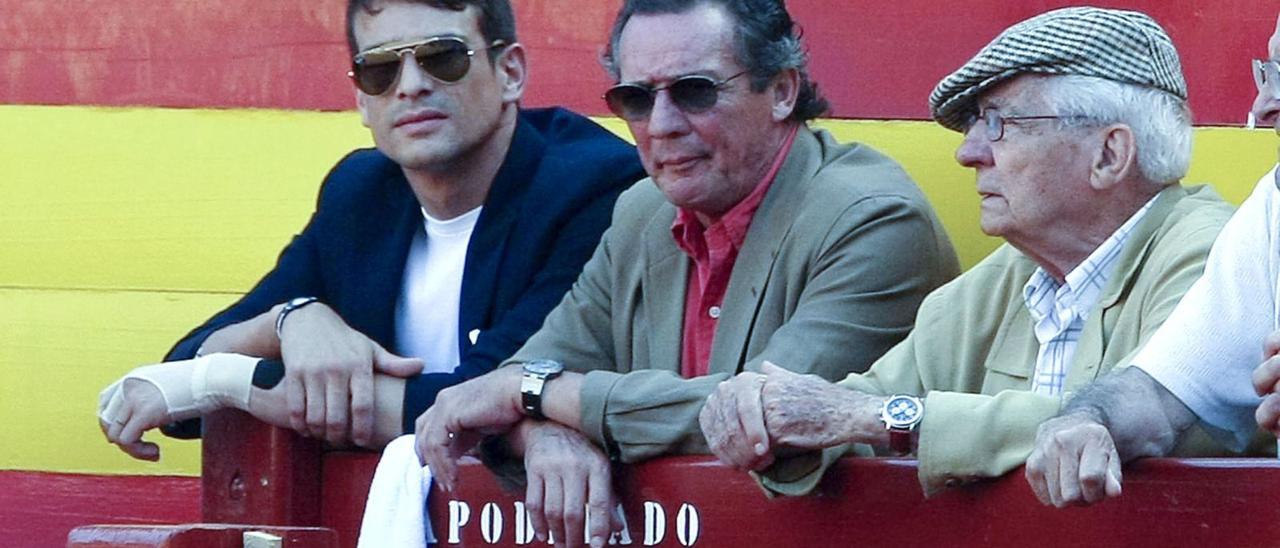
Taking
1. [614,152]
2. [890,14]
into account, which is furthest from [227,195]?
[890,14]

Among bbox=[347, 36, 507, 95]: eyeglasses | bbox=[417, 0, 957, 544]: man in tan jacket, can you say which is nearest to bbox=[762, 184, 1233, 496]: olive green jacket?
bbox=[417, 0, 957, 544]: man in tan jacket

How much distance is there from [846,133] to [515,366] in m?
0.93

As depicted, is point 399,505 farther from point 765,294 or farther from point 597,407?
point 765,294

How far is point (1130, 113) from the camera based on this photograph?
114 inches

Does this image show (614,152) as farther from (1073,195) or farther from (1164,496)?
(1164,496)

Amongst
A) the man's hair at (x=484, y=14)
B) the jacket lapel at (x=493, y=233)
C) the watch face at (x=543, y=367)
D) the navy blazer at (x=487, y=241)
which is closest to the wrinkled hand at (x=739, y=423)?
the watch face at (x=543, y=367)

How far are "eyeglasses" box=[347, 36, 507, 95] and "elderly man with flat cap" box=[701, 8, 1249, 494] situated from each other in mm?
858

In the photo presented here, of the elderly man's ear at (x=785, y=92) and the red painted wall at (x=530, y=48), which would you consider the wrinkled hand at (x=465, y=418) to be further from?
the red painted wall at (x=530, y=48)

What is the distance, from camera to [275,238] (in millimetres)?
4129

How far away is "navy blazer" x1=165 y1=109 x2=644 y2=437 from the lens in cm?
350

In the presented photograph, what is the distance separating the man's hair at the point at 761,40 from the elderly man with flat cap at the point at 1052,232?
1.17 ft

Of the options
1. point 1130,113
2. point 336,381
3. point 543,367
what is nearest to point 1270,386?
point 1130,113

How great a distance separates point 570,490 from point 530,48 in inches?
49.4

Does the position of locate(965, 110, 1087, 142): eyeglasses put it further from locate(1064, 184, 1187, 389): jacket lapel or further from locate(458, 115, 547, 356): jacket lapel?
locate(458, 115, 547, 356): jacket lapel
